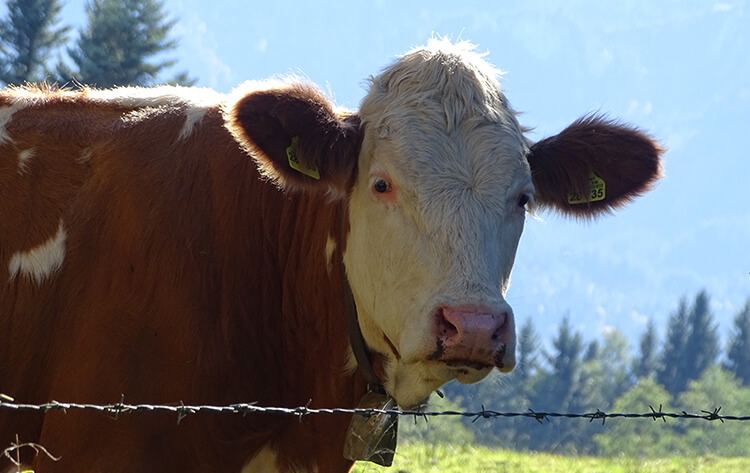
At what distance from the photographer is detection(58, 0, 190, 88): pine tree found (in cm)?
4647

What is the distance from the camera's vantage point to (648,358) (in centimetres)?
15438

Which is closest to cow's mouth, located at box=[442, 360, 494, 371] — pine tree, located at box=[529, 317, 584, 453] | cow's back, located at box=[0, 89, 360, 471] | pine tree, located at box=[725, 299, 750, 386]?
cow's back, located at box=[0, 89, 360, 471]

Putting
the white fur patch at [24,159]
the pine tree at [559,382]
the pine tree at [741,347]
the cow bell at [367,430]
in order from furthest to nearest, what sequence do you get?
the pine tree at [741,347], the pine tree at [559,382], the white fur patch at [24,159], the cow bell at [367,430]

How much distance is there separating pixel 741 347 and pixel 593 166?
151m

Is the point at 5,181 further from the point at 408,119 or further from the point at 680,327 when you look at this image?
the point at 680,327

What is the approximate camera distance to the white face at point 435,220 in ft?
13.9

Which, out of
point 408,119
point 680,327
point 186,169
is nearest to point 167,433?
point 186,169

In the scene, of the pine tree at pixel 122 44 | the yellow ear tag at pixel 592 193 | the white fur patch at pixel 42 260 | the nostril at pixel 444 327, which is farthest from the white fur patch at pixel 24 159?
the pine tree at pixel 122 44

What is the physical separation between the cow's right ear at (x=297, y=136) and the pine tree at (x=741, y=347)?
148 m

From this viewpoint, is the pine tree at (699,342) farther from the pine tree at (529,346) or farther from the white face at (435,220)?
the white face at (435,220)

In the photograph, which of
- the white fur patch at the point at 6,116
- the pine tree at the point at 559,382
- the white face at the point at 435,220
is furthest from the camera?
the pine tree at the point at 559,382

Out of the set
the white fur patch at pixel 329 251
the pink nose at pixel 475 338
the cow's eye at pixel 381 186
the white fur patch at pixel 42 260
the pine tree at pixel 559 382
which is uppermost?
the pine tree at pixel 559 382

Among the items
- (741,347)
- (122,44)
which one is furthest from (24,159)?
(741,347)

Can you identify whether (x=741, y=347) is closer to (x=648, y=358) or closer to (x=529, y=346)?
(x=648, y=358)
